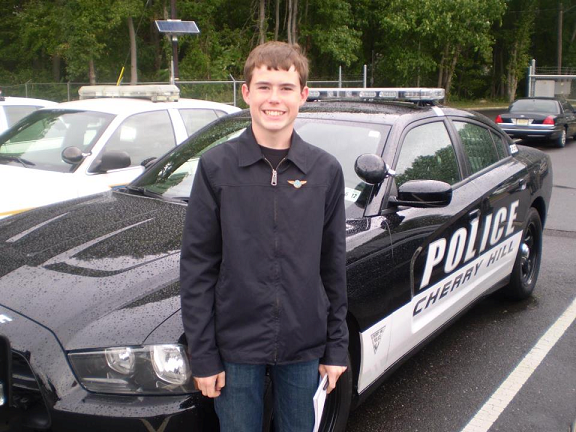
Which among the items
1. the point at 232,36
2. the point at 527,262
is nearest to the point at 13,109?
the point at 527,262

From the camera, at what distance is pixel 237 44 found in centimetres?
3105

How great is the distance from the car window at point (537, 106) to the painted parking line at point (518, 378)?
1423 centimetres

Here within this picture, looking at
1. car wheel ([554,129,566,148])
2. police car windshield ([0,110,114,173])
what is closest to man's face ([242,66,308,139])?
police car windshield ([0,110,114,173])

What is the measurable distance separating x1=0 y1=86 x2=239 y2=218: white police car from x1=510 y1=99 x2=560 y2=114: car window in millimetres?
13542

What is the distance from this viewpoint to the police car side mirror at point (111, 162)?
519 centimetres

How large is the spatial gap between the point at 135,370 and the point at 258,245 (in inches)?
26.8

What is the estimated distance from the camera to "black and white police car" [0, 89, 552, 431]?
7.13 feet

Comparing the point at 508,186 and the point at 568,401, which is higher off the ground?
the point at 508,186

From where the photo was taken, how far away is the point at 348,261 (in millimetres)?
2814

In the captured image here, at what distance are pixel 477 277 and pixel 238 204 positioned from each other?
2.66 m

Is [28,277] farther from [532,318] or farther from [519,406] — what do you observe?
[532,318]

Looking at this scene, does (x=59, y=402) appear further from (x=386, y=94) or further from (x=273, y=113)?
(x=386, y=94)

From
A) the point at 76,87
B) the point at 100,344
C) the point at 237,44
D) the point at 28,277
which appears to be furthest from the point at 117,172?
the point at 237,44

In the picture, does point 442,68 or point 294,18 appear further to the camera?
point 442,68
